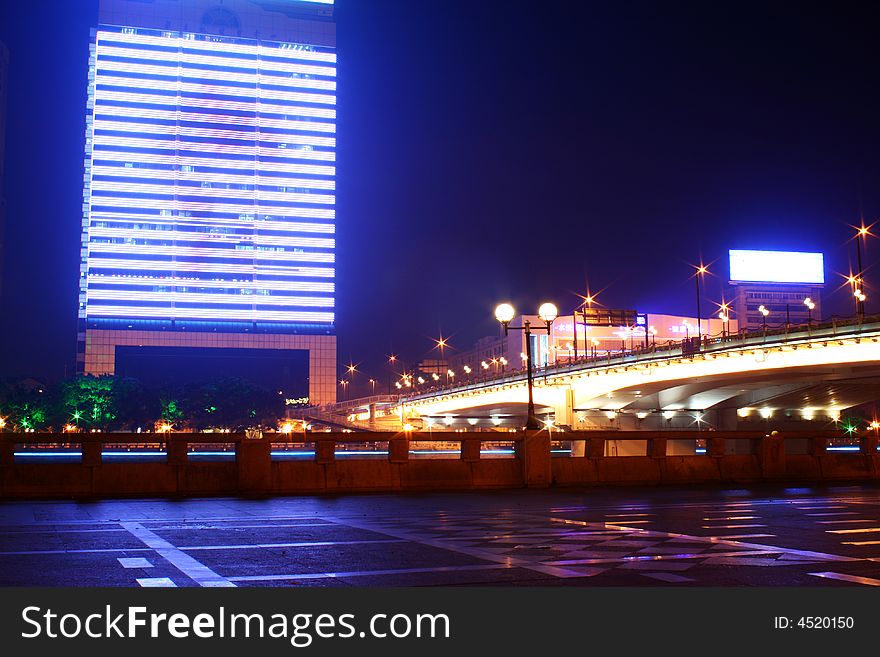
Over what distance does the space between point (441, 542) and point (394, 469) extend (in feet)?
45.0

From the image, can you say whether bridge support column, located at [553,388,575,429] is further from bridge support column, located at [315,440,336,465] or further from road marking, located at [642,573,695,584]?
road marking, located at [642,573,695,584]

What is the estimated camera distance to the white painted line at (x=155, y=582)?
970 centimetres

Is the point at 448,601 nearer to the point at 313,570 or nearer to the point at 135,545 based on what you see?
the point at 313,570

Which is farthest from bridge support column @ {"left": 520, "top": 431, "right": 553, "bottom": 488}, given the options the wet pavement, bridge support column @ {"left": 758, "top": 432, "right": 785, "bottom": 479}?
bridge support column @ {"left": 758, "top": 432, "right": 785, "bottom": 479}

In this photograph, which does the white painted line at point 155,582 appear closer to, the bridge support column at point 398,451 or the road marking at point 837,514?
the road marking at point 837,514

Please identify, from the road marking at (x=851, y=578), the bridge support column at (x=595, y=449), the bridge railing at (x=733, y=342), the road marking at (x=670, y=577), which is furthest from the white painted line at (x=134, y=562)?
the bridge railing at (x=733, y=342)

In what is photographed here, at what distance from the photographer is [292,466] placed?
2708 centimetres

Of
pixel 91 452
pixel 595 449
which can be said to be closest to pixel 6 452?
pixel 91 452

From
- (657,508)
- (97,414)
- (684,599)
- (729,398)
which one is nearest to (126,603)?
(684,599)

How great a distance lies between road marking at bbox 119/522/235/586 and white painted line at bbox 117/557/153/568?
0.28 m

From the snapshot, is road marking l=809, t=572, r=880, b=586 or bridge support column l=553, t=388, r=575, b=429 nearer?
road marking l=809, t=572, r=880, b=586

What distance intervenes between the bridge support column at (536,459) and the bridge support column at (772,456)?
8.97 meters

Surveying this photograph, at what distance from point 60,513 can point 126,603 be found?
1269cm

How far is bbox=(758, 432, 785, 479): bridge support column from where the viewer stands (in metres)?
34.0
